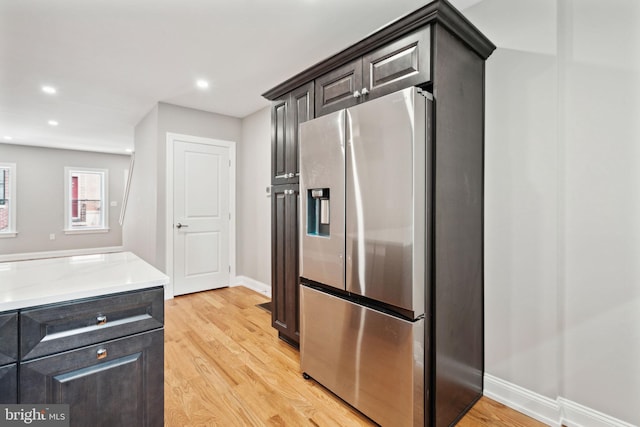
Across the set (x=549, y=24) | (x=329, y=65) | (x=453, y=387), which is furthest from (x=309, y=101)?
(x=453, y=387)

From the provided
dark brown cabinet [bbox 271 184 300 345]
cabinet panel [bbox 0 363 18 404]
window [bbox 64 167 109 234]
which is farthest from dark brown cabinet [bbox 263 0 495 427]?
window [bbox 64 167 109 234]

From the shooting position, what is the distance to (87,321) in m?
1.19

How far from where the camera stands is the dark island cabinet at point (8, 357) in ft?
3.39

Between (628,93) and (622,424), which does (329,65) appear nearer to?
(628,93)

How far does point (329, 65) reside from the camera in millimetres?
2111

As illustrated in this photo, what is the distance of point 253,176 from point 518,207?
11.2 ft

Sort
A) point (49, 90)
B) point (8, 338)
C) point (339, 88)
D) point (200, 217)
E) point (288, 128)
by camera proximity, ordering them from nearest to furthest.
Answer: point (8, 338) → point (339, 88) → point (288, 128) → point (49, 90) → point (200, 217)

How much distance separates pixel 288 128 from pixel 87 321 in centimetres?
192

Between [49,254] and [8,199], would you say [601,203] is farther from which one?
[8,199]

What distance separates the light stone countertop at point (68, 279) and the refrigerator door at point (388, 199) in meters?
0.99

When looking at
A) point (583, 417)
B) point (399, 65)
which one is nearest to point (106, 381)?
point (399, 65)

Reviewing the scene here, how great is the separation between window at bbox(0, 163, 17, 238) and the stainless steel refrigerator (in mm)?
8099

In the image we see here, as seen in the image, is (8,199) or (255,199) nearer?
(255,199)

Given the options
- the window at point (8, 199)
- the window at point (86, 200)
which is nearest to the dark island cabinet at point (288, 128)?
the window at point (86, 200)
